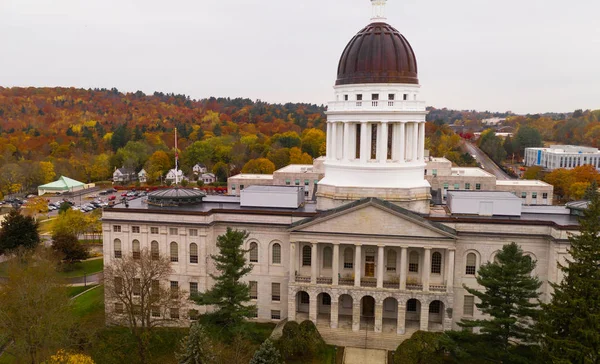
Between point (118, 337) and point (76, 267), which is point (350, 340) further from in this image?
point (76, 267)

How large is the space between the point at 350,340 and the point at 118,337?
2050 centimetres

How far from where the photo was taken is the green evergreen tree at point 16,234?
202 ft

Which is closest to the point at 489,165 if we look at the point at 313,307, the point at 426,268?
the point at 426,268

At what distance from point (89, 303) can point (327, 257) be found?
88.3ft

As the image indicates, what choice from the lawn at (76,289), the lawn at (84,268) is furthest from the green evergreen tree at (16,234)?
the lawn at (76,289)

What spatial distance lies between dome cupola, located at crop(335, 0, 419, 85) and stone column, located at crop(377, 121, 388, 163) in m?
4.50

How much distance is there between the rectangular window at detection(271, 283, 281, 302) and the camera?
47.8m

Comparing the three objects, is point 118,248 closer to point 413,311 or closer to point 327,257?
point 327,257

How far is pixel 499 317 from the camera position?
3544 cm

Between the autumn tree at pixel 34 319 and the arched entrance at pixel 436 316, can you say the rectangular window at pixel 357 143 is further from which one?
the autumn tree at pixel 34 319

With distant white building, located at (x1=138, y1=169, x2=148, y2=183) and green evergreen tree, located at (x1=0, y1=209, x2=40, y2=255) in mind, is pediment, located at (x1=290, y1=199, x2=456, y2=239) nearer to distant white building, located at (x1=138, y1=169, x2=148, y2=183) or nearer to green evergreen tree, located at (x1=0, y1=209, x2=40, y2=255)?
green evergreen tree, located at (x1=0, y1=209, x2=40, y2=255)

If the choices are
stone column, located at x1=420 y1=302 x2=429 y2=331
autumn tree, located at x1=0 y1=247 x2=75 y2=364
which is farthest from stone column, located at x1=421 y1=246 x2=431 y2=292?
autumn tree, located at x1=0 y1=247 x2=75 y2=364

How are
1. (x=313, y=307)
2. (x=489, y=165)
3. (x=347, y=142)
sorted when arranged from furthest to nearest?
1. (x=489, y=165)
2. (x=347, y=142)
3. (x=313, y=307)

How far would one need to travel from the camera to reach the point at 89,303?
172 feet
